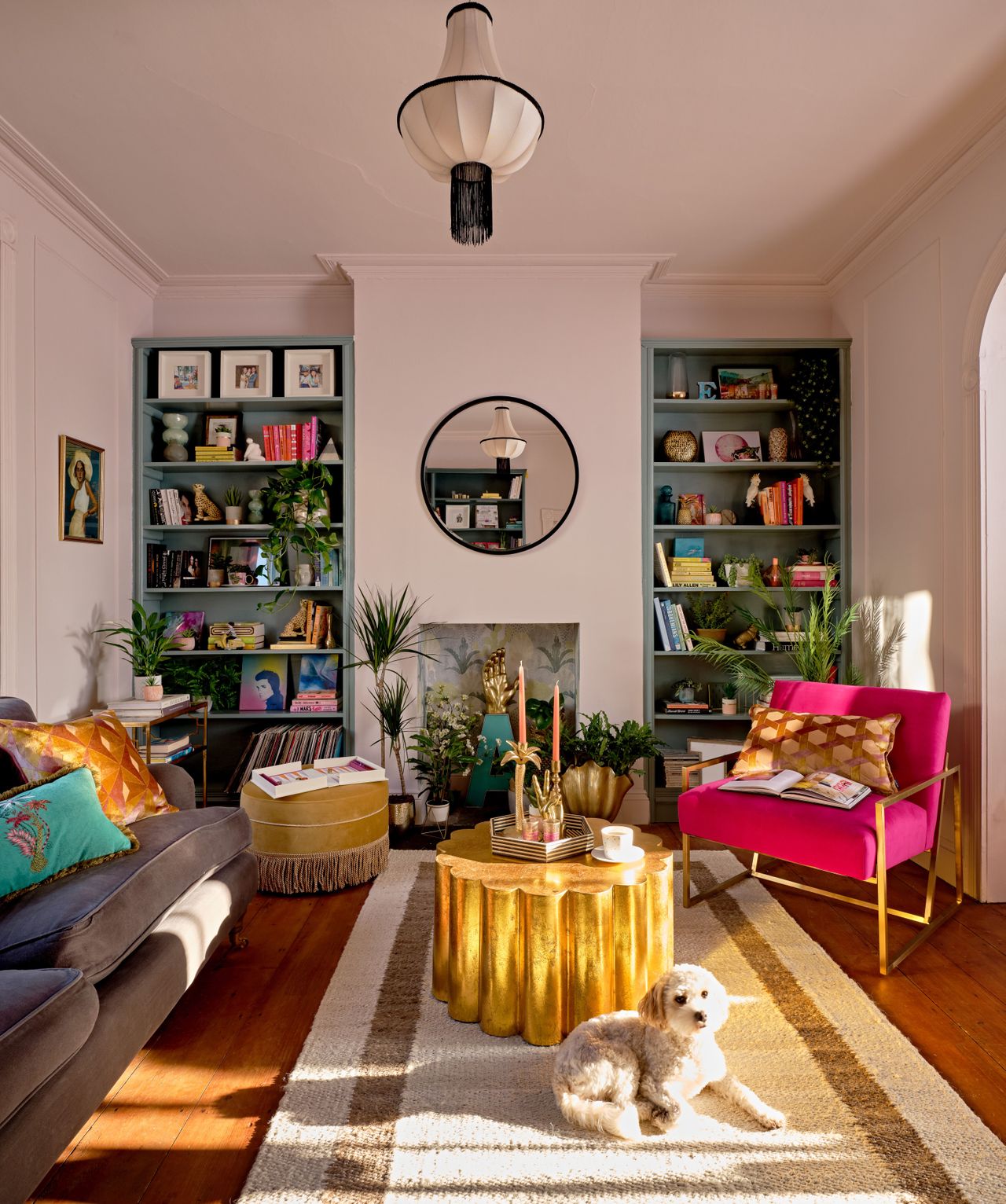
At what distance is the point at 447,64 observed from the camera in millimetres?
2105

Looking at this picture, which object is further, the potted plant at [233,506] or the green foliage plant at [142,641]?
the potted plant at [233,506]

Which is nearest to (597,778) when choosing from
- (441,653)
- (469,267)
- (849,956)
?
(441,653)

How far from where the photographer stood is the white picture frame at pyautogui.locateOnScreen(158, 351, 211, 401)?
14.1 feet

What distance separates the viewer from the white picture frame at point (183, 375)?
14.1 ft

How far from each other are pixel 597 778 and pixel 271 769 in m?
1.51

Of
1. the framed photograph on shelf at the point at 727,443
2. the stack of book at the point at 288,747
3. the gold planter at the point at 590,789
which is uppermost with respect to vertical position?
the framed photograph on shelf at the point at 727,443

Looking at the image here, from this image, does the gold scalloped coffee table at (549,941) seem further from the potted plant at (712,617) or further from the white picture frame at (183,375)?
the white picture frame at (183,375)

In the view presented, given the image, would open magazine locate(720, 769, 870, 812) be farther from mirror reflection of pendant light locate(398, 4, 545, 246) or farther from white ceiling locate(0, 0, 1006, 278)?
white ceiling locate(0, 0, 1006, 278)

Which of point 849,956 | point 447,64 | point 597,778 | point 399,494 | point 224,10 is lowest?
point 849,956

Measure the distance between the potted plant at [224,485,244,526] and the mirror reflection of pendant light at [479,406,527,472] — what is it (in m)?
1.37

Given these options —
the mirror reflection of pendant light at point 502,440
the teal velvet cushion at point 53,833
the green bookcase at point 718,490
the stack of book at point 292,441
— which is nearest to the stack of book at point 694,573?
the green bookcase at point 718,490

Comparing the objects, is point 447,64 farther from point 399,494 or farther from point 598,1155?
point 598,1155

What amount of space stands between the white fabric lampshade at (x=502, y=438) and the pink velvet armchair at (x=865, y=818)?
6.19 ft

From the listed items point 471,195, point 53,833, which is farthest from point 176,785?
point 471,195
